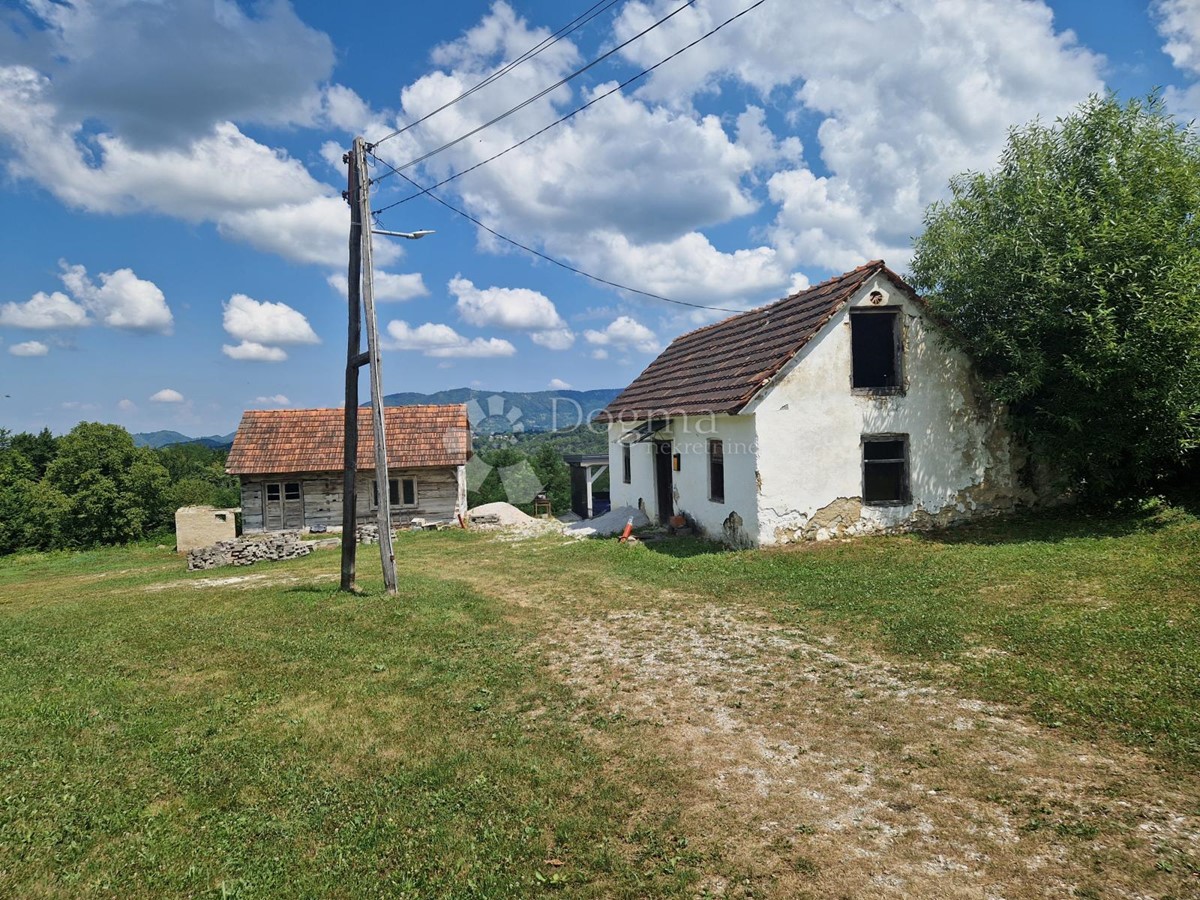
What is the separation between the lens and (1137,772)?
15.1 ft

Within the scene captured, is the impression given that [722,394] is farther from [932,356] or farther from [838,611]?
[838,611]

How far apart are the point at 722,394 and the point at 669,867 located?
38.5ft

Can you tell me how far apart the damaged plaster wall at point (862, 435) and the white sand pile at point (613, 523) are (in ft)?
20.1

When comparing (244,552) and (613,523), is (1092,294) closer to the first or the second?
(613,523)

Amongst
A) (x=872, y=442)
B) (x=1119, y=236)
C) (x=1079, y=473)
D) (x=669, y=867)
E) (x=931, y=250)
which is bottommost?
(x=669, y=867)

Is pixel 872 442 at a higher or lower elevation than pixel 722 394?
lower

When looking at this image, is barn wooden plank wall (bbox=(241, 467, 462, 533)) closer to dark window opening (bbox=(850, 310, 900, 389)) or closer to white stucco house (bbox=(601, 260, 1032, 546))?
white stucco house (bbox=(601, 260, 1032, 546))

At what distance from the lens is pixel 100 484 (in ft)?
112

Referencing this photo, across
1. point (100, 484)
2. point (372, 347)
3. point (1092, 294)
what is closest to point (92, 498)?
point (100, 484)

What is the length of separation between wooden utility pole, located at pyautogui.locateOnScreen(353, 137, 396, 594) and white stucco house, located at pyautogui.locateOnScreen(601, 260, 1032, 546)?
7070 millimetres

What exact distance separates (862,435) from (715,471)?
3482mm

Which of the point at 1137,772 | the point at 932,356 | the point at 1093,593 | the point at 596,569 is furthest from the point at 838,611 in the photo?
the point at 932,356

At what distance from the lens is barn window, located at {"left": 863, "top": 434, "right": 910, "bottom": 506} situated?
14.2 meters

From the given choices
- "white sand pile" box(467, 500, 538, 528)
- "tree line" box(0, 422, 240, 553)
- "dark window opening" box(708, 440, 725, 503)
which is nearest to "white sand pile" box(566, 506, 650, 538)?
"dark window opening" box(708, 440, 725, 503)
